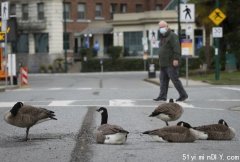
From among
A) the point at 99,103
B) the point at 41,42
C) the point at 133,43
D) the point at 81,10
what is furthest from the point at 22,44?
the point at 99,103

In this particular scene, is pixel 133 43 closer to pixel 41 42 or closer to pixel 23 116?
pixel 41 42

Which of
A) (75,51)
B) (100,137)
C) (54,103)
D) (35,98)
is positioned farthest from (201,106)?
(75,51)

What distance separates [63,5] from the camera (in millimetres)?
70062

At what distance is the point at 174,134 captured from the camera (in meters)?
9.77

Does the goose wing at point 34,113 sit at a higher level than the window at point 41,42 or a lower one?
lower

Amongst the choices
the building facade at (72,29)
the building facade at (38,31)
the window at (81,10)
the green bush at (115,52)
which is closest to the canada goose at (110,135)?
the green bush at (115,52)

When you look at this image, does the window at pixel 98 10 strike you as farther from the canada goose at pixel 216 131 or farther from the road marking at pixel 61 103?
the canada goose at pixel 216 131

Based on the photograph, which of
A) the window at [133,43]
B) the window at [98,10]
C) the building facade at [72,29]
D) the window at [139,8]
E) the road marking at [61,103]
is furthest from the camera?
the window at [139,8]

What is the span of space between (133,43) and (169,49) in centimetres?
5281

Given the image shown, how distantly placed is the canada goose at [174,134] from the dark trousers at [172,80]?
8.09m

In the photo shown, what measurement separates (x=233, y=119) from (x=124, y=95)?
8.02m

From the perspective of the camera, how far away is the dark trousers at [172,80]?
17938mm

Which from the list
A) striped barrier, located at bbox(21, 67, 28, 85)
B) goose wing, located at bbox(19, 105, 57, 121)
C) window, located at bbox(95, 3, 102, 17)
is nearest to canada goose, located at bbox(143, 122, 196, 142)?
goose wing, located at bbox(19, 105, 57, 121)

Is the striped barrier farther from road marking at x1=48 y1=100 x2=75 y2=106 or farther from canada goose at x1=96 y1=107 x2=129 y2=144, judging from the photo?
canada goose at x1=96 y1=107 x2=129 y2=144
